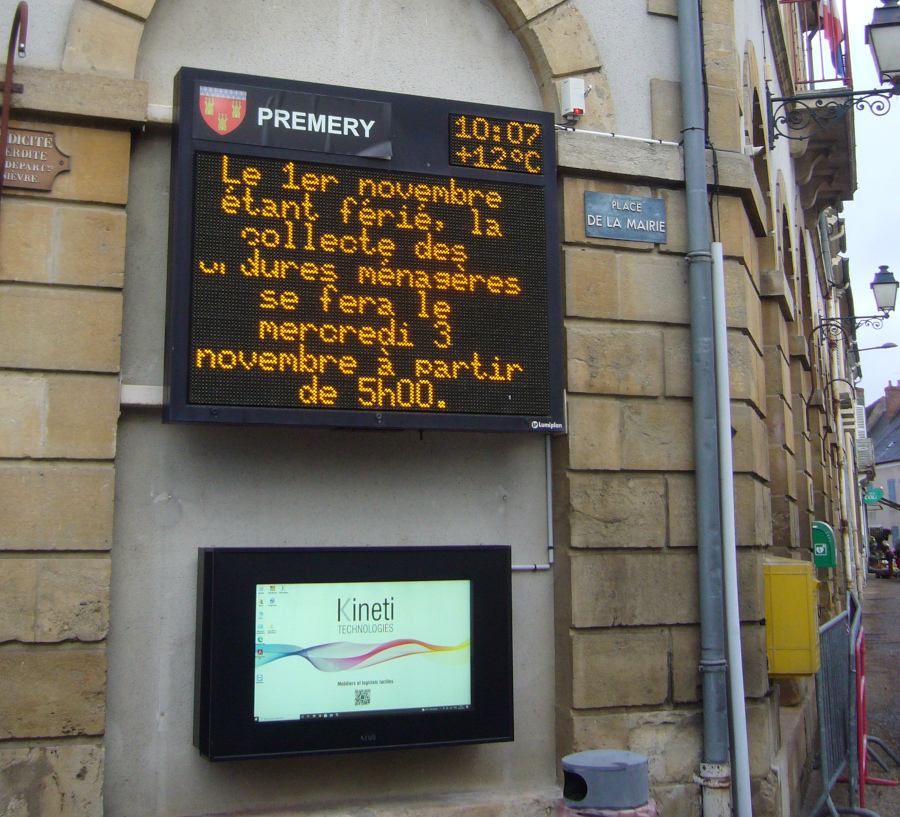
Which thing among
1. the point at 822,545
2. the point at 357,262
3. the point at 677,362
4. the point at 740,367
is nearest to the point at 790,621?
the point at 740,367

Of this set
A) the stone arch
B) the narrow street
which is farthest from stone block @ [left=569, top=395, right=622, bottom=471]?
the narrow street

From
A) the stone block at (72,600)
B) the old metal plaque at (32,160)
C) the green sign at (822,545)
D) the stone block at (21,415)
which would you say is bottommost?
the stone block at (72,600)

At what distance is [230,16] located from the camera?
17.1ft

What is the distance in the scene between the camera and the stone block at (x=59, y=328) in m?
4.46

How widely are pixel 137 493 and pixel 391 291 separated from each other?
1523 mm

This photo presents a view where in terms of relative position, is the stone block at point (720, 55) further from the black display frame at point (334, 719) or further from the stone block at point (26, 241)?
the stone block at point (26, 241)

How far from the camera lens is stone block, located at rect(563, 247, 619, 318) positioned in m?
5.48

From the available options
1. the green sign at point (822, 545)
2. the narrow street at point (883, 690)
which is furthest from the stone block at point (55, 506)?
the green sign at point (822, 545)

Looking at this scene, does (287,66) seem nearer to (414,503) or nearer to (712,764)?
(414,503)

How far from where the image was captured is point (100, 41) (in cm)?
482

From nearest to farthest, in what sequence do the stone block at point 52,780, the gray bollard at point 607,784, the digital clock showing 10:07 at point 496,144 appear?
the gray bollard at point 607,784, the stone block at point 52,780, the digital clock showing 10:07 at point 496,144

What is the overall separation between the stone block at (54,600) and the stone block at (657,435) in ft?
9.05

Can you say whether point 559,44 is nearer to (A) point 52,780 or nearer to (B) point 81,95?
(B) point 81,95

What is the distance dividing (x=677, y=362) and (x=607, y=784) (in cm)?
267
